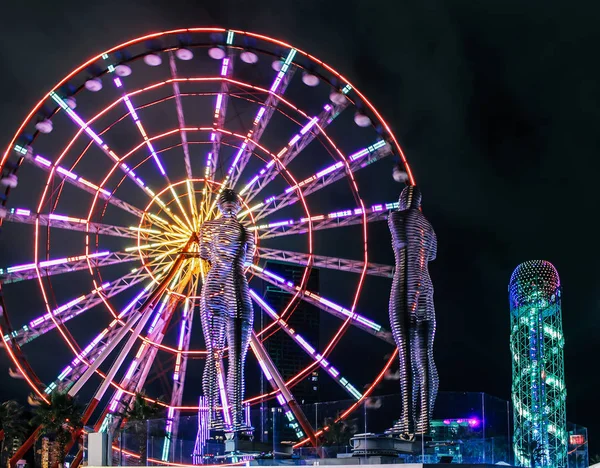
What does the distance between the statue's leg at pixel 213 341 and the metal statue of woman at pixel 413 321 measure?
4.69 metres

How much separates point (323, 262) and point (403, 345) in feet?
60.4

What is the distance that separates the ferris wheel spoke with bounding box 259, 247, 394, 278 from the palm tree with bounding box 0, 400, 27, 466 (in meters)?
17.7

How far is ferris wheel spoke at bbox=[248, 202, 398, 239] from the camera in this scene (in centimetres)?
3956

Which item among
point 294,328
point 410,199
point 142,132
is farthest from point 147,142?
point 410,199

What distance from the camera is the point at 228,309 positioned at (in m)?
24.0

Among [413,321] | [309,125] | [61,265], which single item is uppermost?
[309,125]

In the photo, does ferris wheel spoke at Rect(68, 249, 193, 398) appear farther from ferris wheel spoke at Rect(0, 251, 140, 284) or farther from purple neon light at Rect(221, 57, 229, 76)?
purple neon light at Rect(221, 57, 229, 76)

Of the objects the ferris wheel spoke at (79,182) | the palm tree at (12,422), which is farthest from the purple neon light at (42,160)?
the palm tree at (12,422)

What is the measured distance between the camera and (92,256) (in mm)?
39250

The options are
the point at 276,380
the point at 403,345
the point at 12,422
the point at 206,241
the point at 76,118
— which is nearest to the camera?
the point at 403,345

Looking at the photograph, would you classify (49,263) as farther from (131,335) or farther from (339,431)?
(339,431)

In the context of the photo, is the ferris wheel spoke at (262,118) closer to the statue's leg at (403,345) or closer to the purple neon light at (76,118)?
the purple neon light at (76,118)

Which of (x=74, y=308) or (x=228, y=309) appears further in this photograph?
(x=74, y=308)

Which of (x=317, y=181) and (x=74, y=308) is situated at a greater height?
(x=317, y=181)
